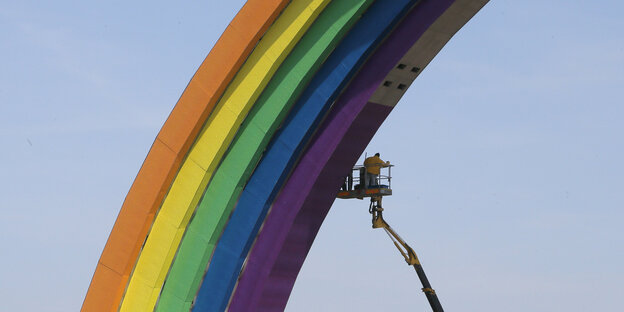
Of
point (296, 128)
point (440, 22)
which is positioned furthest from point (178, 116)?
point (440, 22)

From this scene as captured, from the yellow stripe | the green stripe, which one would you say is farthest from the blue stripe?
the yellow stripe

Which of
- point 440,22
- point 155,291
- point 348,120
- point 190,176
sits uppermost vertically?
point 440,22

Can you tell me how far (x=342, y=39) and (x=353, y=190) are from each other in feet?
26.5

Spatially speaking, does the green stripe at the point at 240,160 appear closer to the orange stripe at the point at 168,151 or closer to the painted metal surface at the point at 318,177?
the orange stripe at the point at 168,151

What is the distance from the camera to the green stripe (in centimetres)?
3006

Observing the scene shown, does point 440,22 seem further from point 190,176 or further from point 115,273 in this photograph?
point 115,273

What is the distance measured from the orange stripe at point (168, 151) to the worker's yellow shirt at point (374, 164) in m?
8.07

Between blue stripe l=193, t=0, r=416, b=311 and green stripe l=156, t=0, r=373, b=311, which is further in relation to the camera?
blue stripe l=193, t=0, r=416, b=311

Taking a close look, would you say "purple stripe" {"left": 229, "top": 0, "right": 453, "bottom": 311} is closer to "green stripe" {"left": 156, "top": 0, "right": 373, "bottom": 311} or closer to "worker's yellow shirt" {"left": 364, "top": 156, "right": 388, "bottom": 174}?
"green stripe" {"left": 156, "top": 0, "right": 373, "bottom": 311}

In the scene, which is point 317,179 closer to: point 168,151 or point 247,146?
point 247,146

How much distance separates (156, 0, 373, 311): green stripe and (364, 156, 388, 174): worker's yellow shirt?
679 cm

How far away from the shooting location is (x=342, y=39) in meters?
30.5

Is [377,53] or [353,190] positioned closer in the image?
[377,53]

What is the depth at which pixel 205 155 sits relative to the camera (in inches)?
1207
